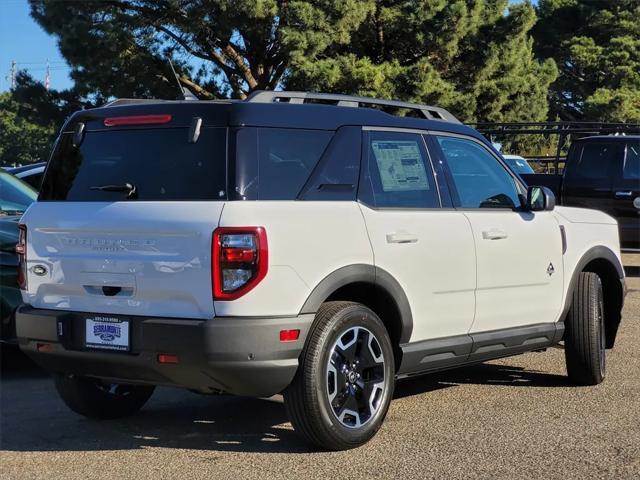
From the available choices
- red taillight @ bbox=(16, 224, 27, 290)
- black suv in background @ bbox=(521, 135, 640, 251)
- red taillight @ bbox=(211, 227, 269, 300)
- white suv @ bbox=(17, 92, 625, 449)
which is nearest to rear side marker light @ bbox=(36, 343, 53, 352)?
white suv @ bbox=(17, 92, 625, 449)

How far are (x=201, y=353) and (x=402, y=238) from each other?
141 cm

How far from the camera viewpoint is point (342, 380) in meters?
4.95

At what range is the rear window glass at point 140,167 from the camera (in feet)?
15.5

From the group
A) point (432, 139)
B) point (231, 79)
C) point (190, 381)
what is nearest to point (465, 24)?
point (231, 79)

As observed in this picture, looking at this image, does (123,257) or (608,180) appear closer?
(123,257)

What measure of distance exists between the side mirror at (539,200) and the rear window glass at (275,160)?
1.82 m

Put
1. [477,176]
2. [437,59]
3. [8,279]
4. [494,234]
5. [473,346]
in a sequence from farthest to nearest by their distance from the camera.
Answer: [437,59] → [8,279] → [477,176] → [494,234] → [473,346]

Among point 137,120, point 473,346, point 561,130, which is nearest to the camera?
point 137,120

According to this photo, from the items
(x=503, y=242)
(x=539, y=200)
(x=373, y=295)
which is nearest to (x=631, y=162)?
(x=539, y=200)

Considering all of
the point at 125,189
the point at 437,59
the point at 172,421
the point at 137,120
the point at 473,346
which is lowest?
the point at 172,421

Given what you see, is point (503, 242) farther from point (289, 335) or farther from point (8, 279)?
point (8, 279)

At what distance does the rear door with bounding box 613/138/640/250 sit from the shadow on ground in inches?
297

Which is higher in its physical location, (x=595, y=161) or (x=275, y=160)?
(x=275, y=160)

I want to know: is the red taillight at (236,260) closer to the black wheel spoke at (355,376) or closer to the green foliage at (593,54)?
the black wheel spoke at (355,376)
